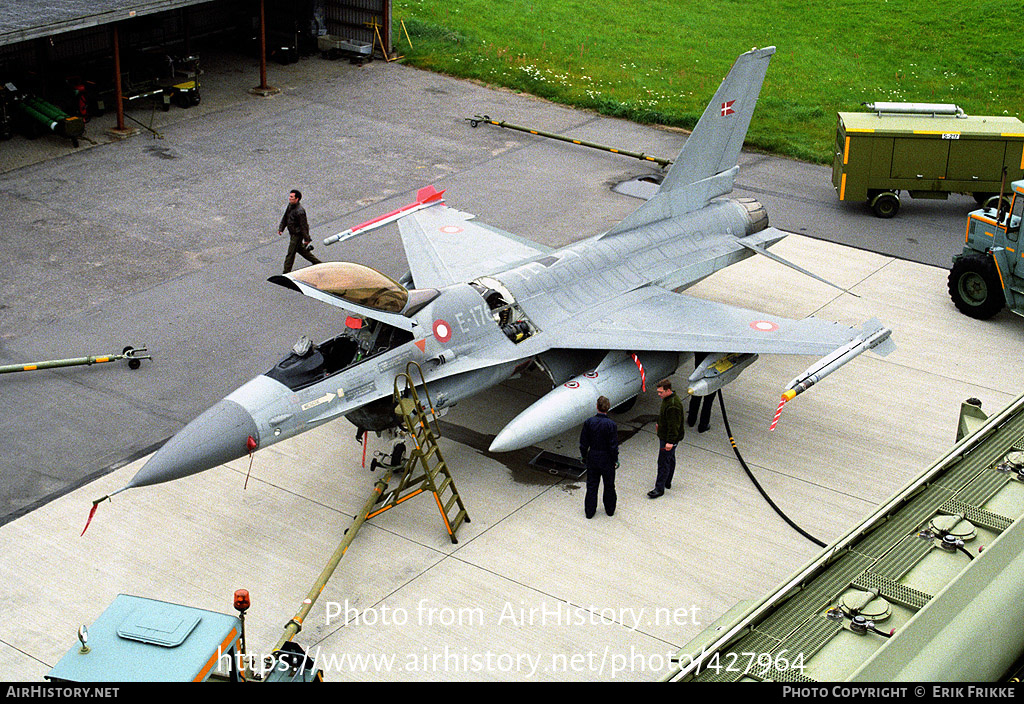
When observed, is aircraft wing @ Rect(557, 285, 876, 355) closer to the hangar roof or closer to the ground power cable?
the ground power cable

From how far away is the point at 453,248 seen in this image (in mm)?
16562

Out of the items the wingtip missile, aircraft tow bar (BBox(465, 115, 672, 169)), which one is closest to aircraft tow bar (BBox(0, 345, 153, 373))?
the wingtip missile

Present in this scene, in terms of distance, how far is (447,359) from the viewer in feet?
42.2

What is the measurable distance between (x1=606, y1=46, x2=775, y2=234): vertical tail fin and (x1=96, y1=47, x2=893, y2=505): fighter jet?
0.9 inches

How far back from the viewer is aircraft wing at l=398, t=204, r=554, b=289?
50.9ft

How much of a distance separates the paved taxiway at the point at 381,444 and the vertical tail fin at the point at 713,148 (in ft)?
7.64

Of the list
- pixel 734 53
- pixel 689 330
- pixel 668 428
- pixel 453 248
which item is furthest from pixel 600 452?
pixel 734 53

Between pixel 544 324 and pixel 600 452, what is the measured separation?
2469 mm

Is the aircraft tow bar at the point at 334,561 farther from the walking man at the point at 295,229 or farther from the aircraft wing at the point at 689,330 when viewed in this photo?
the walking man at the point at 295,229

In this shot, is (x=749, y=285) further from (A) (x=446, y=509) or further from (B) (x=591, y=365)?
(A) (x=446, y=509)

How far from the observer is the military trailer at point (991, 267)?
17.0 meters

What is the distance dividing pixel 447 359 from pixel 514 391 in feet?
8.42
